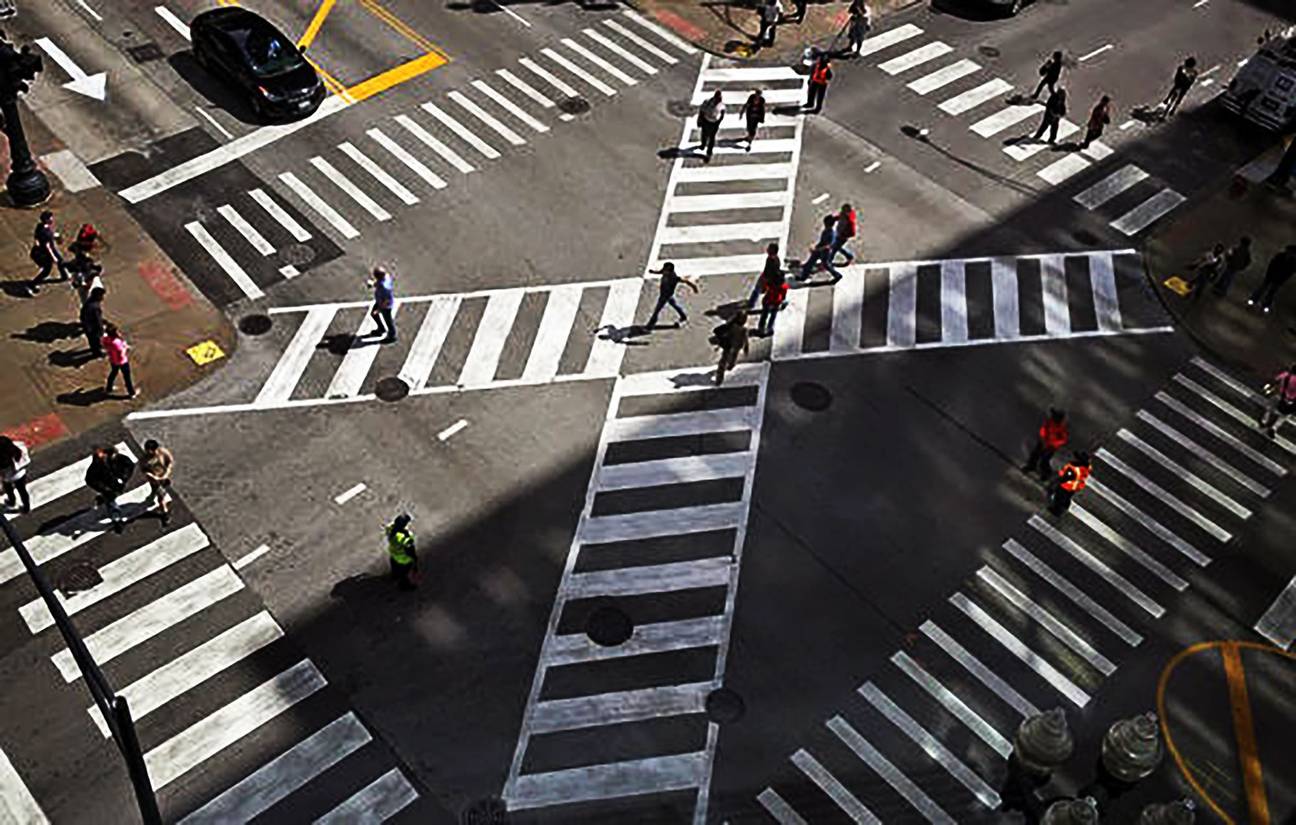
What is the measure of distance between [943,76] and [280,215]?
68.4ft

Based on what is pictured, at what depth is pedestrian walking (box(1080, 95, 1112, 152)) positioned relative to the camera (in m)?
34.3

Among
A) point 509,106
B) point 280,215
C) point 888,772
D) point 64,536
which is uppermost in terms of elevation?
point 509,106

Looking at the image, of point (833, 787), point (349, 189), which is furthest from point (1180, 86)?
point (833, 787)

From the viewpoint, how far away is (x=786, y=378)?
1083 inches

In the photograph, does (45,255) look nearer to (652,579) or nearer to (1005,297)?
(652,579)

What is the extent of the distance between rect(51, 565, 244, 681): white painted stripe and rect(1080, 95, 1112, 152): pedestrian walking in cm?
2644

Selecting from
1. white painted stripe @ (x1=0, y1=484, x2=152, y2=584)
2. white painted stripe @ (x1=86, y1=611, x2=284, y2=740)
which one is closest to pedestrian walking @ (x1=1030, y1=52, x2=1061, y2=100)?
white painted stripe @ (x1=86, y1=611, x2=284, y2=740)

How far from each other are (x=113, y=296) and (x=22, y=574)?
8097 mm

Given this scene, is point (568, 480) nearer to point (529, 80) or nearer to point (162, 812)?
point (162, 812)

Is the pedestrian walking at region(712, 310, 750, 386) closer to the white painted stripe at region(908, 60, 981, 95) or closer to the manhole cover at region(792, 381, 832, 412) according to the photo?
the manhole cover at region(792, 381, 832, 412)

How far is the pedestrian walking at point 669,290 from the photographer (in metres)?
27.0

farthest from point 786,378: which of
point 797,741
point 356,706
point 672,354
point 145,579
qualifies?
point 145,579

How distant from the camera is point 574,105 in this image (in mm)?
34906

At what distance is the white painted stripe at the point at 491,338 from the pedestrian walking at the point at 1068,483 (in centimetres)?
1233
